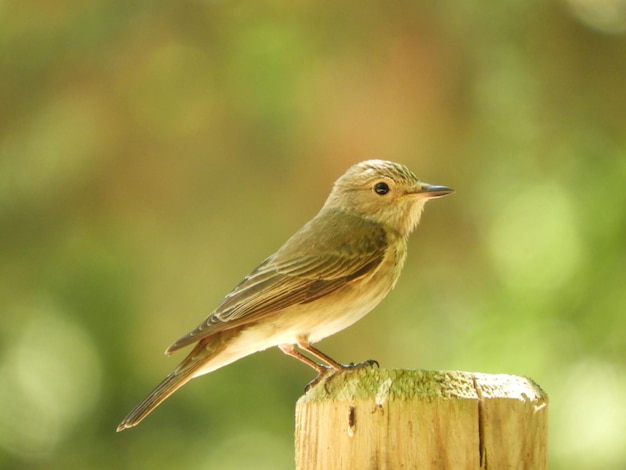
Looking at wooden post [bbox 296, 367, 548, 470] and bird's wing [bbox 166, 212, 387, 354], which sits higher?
bird's wing [bbox 166, 212, 387, 354]

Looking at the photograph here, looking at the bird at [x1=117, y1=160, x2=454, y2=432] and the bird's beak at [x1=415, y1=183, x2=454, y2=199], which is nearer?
the bird at [x1=117, y1=160, x2=454, y2=432]

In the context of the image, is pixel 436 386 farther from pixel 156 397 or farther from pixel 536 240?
pixel 536 240

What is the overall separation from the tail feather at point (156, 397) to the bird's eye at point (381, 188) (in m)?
1.46

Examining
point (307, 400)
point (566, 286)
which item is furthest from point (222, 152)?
point (307, 400)

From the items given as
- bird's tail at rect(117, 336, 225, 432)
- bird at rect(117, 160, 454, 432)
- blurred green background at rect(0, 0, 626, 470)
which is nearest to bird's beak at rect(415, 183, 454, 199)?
bird at rect(117, 160, 454, 432)

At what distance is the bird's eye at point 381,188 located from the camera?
17.2 feet

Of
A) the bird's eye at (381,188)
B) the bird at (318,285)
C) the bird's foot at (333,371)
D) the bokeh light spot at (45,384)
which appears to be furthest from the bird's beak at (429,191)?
the bokeh light spot at (45,384)

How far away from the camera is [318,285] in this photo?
4.68 m

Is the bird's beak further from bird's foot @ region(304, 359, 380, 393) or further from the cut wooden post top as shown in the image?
the cut wooden post top

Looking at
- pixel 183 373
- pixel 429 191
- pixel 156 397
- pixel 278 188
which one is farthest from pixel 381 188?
pixel 156 397

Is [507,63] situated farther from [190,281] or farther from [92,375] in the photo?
[92,375]

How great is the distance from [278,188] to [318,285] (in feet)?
5.19

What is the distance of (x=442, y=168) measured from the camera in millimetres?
6039

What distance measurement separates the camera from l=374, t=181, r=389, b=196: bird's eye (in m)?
5.25
